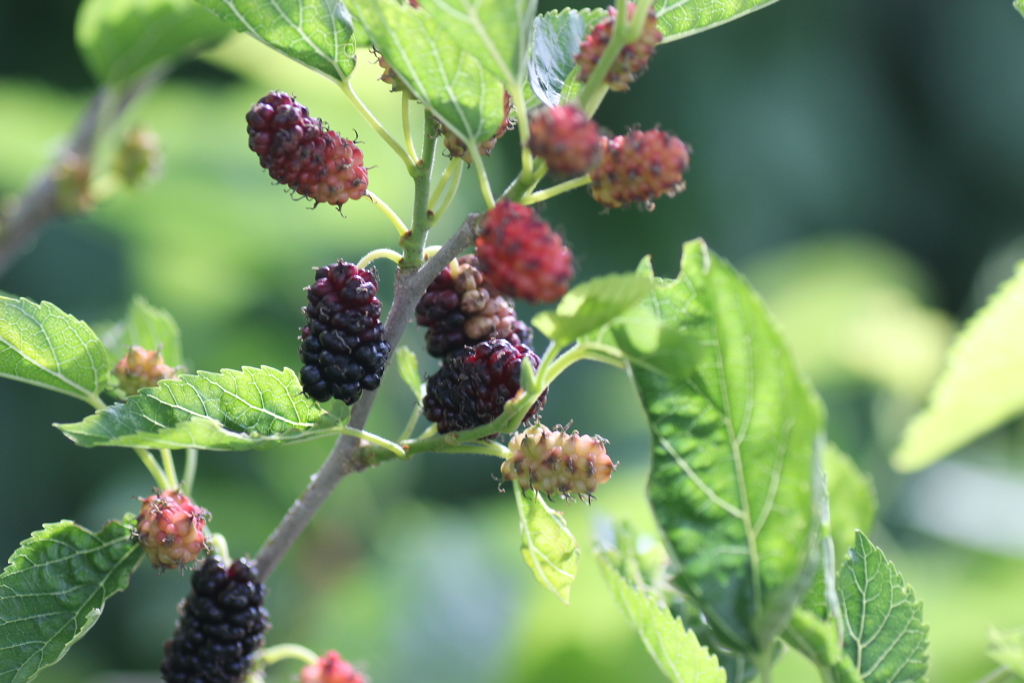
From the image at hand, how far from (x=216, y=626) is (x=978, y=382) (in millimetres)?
631

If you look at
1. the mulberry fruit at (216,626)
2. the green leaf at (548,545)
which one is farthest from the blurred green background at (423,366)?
the mulberry fruit at (216,626)

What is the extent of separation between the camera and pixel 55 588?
555 mm

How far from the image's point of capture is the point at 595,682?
4.38 feet

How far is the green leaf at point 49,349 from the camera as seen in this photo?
1.80 feet

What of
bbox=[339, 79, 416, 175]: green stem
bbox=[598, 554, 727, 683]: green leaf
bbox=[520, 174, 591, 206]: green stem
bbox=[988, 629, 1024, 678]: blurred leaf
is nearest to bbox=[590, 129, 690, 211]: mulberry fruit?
bbox=[520, 174, 591, 206]: green stem

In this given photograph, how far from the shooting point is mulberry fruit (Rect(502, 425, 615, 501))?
0.54 metres

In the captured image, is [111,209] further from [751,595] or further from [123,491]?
[751,595]

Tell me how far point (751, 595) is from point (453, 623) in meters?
1.41

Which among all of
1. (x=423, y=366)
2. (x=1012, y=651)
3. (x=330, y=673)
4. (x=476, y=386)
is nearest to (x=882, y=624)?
(x=1012, y=651)

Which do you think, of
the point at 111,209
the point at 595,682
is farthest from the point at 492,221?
the point at 111,209

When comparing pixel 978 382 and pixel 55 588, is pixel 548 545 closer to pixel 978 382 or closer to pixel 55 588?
pixel 55 588

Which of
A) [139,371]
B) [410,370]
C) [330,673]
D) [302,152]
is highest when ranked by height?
[302,152]

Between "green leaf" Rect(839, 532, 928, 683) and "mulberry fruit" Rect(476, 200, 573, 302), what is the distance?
27cm

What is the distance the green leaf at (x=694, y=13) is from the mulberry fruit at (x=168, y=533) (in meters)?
0.42
